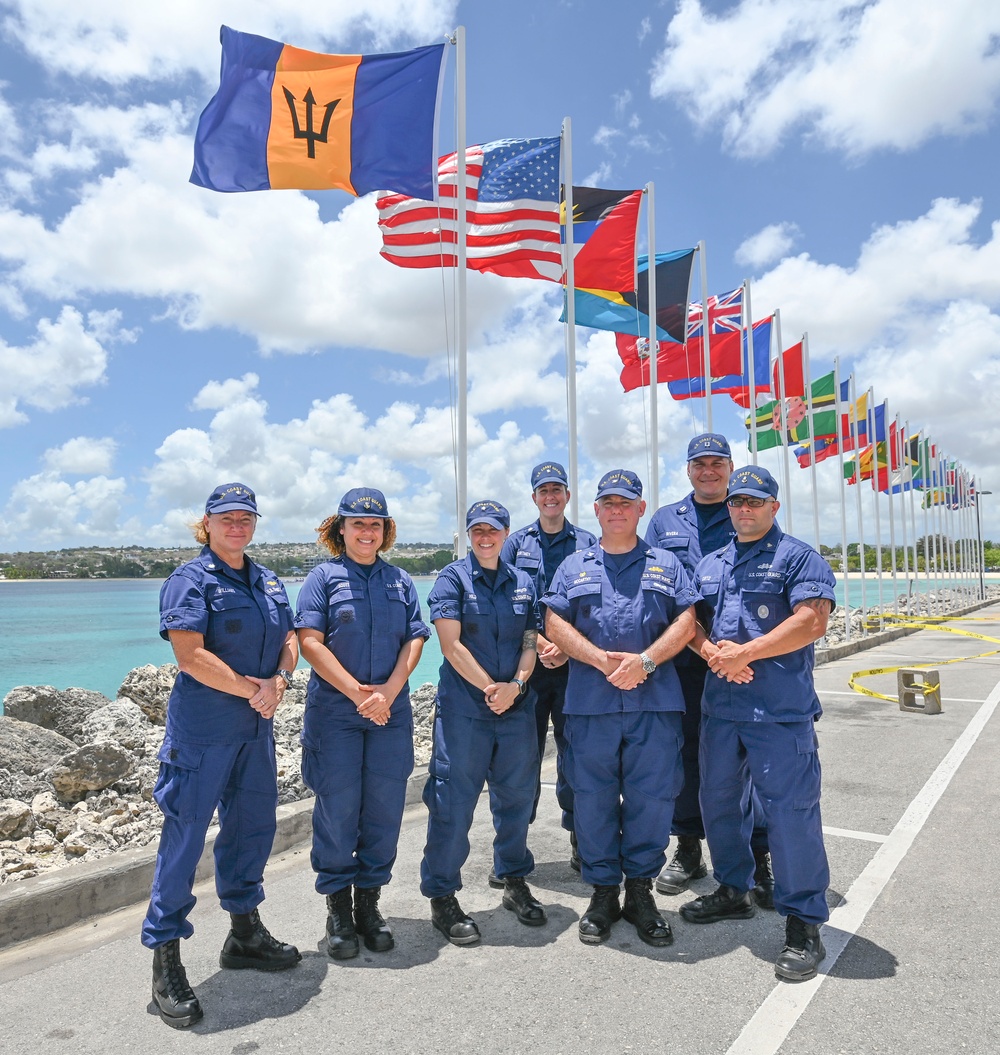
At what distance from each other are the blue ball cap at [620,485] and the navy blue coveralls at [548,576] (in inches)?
28.3

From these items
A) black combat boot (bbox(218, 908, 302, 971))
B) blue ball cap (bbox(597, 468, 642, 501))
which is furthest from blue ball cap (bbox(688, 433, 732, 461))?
black combat boot (bbox(218, 908, 302, 971))

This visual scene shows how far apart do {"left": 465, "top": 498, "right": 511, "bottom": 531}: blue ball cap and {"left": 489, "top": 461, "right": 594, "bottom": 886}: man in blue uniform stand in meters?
0.63

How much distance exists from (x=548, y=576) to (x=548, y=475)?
0.61 meters

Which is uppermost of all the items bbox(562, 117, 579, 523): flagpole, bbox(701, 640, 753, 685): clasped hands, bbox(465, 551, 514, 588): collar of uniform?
bbox(562, 117, 579, 523): flagpole

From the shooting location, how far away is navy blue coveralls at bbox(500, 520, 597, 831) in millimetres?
4398

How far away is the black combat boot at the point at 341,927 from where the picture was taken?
3.35 meters

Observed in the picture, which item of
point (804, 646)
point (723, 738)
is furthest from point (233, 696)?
point (804, 646)

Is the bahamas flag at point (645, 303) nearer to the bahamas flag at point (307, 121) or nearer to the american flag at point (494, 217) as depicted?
the american flag at point (494, 217)

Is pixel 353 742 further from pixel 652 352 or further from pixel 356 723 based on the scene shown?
pixel 652 352

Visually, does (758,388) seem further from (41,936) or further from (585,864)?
(41,936)

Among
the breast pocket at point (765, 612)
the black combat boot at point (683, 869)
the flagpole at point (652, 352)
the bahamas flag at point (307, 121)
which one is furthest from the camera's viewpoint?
the flagpole at point (652, 352)

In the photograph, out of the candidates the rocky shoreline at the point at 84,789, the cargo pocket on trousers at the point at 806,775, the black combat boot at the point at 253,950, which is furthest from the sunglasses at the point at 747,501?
the rocky shoreline at the point at 84,789

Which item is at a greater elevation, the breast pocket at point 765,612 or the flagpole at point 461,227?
the flagpole at point 461,227

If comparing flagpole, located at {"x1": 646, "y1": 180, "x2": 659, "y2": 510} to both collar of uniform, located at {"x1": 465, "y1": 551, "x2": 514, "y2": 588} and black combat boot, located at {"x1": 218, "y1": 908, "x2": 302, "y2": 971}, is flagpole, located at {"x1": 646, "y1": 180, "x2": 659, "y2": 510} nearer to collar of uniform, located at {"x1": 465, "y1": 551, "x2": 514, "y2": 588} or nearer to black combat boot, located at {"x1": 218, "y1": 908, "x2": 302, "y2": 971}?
collar of uniform, located at {"x1": 465, "y1": 551, "x2": 514, "y2": 588}
